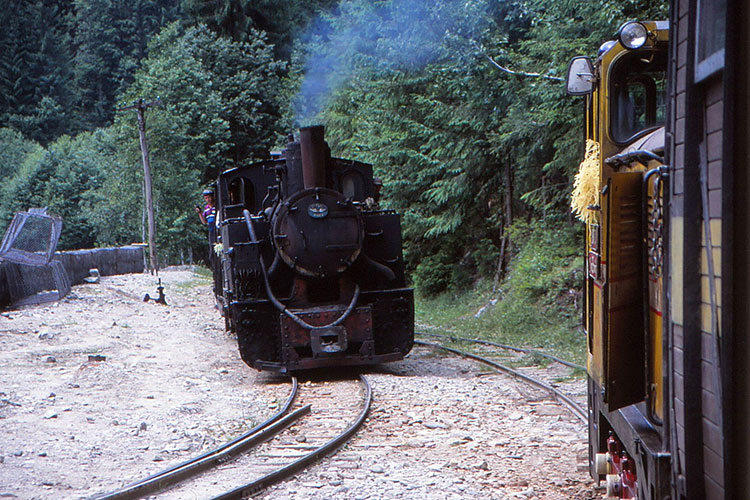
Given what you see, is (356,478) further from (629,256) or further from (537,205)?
(537,205)

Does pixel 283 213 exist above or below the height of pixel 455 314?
above

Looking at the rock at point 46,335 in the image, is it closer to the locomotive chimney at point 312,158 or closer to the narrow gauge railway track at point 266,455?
the locomotive chimney at point 312,158

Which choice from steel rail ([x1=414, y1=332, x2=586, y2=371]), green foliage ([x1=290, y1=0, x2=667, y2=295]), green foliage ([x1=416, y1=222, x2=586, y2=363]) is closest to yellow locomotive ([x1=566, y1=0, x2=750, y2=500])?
steel rail ([x1=414, y1=332, x2=586, y2=371])

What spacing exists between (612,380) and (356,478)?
9.20 ft

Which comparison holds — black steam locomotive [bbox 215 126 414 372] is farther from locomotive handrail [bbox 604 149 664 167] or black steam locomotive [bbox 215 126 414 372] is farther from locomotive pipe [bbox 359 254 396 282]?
locomotive handrail [bbox 604 149 664 167]

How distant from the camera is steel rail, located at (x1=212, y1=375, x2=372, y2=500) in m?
5.75

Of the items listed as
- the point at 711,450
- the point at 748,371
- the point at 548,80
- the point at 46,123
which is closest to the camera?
the point at 748,371

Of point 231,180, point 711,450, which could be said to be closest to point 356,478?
point 711,450

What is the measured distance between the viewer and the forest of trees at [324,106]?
55.2 feet

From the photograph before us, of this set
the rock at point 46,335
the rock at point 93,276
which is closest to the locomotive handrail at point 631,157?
the rock at point 46,335

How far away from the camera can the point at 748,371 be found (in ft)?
8.25

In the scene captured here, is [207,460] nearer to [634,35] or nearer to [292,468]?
[292,468]

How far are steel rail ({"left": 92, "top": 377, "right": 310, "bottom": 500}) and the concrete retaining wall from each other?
11720 mm

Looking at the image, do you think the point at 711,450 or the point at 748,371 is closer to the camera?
the point at 748,371
